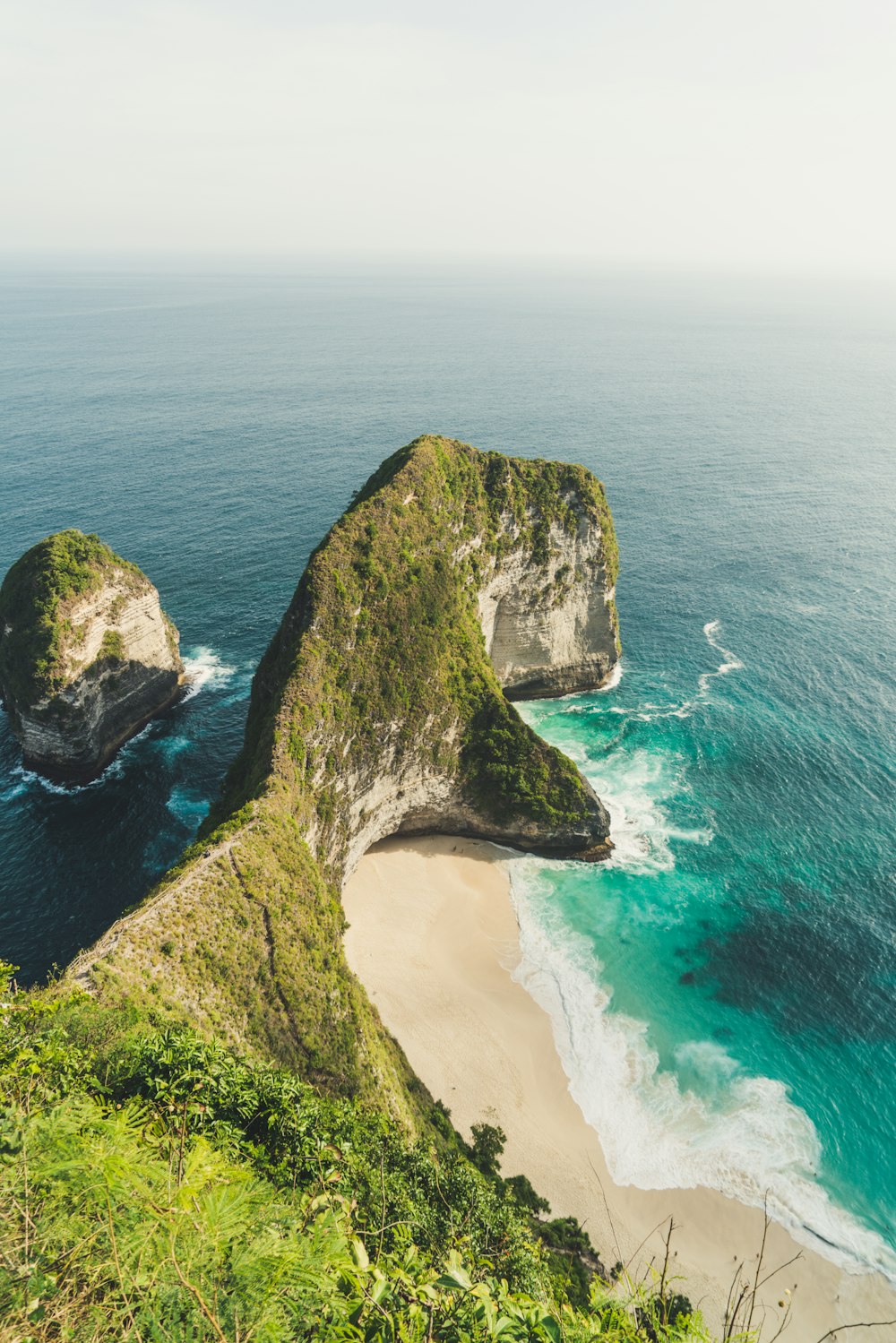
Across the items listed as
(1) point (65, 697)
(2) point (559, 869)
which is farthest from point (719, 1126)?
(1) point (65, 697)

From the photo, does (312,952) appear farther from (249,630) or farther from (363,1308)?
(249,630)

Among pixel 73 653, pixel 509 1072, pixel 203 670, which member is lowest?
pixel 509 1072

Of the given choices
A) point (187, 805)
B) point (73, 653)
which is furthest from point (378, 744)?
point (73, 653)

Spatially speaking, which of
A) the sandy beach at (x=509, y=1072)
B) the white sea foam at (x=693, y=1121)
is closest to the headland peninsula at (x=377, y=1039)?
the sandy beach at (x=509, y=1072)

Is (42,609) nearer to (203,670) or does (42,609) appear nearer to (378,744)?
(203,670)

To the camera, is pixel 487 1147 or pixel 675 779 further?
pixel 675 779

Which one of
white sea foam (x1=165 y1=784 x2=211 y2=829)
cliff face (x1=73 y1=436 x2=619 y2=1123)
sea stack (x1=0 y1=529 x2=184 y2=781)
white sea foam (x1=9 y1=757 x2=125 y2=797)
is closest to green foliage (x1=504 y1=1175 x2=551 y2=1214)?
cliff face (x1=73 y1=436 x2=619 y2=1123)

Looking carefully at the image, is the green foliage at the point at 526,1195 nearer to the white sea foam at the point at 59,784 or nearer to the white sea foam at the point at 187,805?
the white sea foam at the point at 187,805
